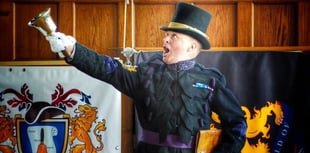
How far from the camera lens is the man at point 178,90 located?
1533 millimetres

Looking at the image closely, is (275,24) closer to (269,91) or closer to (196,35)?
(269,91)

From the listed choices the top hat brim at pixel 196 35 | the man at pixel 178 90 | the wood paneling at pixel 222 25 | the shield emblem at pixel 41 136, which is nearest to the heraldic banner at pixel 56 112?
the shield emblem at pixel 41 136

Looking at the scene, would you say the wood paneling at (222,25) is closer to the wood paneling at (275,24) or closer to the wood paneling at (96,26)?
the wood paneling at (275,24)

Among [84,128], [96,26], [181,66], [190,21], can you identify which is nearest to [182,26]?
[190,21]

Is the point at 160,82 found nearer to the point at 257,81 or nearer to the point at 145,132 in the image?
the point at 145,132

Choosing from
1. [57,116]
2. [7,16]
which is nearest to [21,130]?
[57,116]

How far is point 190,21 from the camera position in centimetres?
154

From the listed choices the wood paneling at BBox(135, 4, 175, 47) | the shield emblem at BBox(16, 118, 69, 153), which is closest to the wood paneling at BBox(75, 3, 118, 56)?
the wood paneling at BBox(135, 4, 175, 47)

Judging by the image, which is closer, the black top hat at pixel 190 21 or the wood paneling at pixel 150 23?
the black top hat at pixel 190 21

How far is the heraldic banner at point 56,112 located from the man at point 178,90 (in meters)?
0.13

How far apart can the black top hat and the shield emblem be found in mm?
624

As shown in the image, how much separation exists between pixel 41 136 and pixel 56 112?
12 centimetres

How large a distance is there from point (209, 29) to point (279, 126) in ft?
1.67

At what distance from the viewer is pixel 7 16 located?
1.70m
